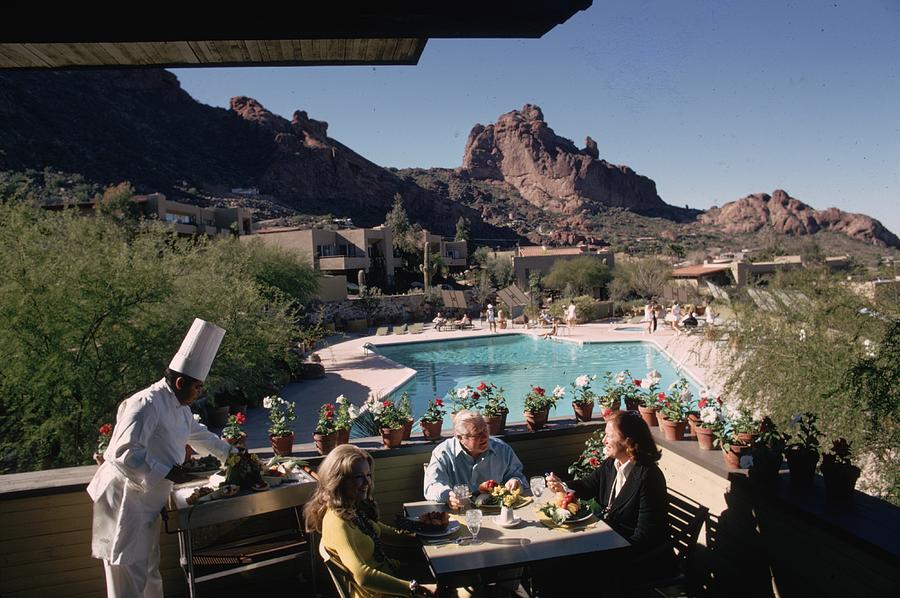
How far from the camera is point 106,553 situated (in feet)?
9.23

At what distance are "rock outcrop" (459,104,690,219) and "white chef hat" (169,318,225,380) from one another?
9185cm

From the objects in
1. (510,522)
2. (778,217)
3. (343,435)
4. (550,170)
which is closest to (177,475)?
(343,435)

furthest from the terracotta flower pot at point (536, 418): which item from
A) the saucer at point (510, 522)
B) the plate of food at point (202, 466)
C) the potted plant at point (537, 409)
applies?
the plate of food at point (202, 466)

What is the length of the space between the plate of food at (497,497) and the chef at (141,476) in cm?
153

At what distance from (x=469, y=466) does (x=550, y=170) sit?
4149 inches

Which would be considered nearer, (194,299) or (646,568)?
(646,568)

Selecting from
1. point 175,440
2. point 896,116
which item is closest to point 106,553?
point 175,440

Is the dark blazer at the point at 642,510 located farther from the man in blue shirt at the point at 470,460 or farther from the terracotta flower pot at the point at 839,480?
the terracotta flower pot at the point at 839,480

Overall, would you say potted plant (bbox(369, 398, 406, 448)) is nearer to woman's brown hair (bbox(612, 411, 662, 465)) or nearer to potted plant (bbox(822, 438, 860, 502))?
woman's brown hair (bbox(612, 411, 662, 465))

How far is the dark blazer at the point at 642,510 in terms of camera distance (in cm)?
282

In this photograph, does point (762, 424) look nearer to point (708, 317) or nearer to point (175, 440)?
point (175, 440)

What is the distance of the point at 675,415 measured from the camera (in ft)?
12.3

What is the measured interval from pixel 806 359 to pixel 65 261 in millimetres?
8166

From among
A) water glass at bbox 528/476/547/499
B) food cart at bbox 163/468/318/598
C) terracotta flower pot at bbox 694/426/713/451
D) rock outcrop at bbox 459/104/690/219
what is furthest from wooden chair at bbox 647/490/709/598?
rock outcrop at bbox 459/104/690/219
